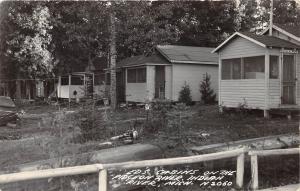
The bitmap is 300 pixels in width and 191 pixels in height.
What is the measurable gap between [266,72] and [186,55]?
1080 cm

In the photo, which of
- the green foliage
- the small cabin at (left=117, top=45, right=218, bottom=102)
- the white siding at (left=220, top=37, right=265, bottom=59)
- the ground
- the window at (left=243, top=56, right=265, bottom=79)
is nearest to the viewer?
the ground

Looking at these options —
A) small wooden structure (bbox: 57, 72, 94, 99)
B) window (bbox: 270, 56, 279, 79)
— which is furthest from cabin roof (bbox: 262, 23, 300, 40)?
small wooden structure (bbox: 57, 72, 94, 99)

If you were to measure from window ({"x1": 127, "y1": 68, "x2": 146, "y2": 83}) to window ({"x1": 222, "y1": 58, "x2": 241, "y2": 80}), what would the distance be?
316 inches

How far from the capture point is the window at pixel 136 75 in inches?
1009

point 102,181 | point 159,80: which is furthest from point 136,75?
point 102,181

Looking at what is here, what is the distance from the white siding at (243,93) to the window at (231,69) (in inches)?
8.5

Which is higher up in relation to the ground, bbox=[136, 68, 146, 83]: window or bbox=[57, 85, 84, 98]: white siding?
bbox=[136, 68, 146, 83]: window

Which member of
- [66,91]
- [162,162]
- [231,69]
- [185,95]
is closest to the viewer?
[162,162]

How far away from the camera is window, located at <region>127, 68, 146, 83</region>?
1009 inches

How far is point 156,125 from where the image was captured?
38.4 ft

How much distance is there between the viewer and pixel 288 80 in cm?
1622

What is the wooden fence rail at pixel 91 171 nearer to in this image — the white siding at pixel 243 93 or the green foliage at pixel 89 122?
the green foliage at pixel 89 122

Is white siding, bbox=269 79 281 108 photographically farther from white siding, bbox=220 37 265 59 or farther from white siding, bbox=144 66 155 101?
white siding, bbox=144 66 155 101

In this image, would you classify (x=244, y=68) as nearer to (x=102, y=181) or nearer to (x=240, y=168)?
(x=240, y=168)
